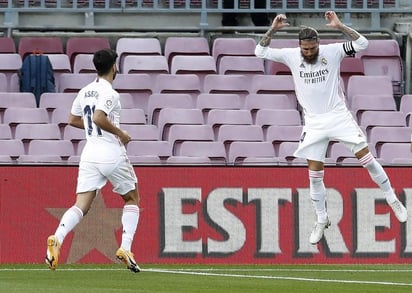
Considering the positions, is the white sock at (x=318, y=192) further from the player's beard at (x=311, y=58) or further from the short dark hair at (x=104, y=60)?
the short dark hair at (x=104, y=60)

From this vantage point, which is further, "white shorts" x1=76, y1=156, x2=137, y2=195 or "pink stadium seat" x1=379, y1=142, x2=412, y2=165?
"pink stadium seat" x1=379, y1=142, x2=412, y2=165

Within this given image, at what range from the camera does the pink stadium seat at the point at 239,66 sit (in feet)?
72.6

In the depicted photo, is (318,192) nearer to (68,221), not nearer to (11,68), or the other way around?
(68,221)

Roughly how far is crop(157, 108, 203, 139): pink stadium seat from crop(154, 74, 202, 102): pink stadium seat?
87cm

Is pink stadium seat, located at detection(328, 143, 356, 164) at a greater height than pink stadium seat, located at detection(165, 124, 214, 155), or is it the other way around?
pink stadium seat, located at detection(165, 124, 214, 155)

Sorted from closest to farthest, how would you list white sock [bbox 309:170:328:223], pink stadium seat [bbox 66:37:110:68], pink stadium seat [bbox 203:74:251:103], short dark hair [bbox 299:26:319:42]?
short dark hair [bbox 299:26:319:42] < white sock [bbox 309:170:328:223] < pink stadium seat [bbox 203:74:251:103] < pink stadium seat [bbox 66:37:110:68]

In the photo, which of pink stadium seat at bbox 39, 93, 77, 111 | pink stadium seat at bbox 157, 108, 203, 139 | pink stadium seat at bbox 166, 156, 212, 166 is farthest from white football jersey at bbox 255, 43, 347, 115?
pink stadium seat at bbox 39, 93, 77, 111

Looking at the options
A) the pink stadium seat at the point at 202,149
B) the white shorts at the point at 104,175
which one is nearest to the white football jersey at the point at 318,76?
the white shorts at the point at 104,175

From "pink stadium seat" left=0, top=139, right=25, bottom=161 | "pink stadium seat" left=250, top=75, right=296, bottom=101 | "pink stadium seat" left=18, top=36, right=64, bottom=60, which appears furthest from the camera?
"pink stadium seat" left=18, top=36, right=64, bottom=60

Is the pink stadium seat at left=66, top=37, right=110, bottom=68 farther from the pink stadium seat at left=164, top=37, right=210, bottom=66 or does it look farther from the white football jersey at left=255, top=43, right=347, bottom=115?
the white football jersey at left=255, top=43, right=347, bottom=115

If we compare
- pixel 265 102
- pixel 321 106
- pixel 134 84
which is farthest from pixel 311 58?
pixel 134 84

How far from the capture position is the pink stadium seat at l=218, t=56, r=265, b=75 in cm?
2214

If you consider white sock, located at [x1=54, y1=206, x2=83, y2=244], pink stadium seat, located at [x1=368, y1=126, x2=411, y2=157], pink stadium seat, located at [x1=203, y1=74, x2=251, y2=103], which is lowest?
white sock, located at [x1=54, y1=206, x2=83, y2=244]

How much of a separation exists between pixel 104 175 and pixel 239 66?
742 cm
